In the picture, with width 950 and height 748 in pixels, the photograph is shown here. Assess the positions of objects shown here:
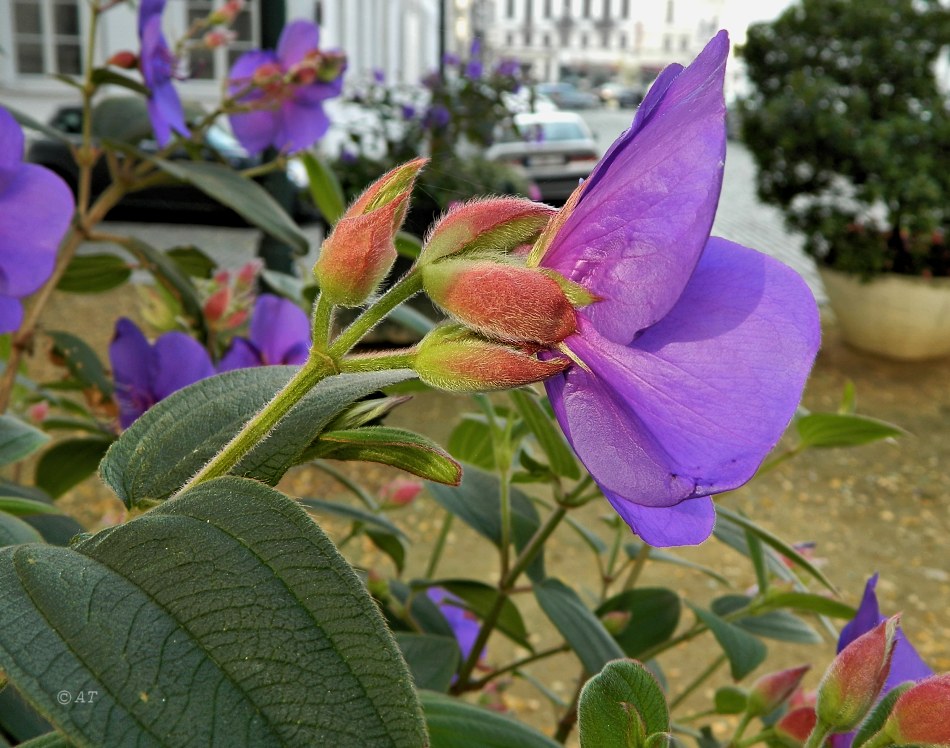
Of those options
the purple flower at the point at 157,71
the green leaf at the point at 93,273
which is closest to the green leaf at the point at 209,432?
the purple flower at the point at 157,71

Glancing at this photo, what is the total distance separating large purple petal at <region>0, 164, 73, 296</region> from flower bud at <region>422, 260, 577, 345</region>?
26cm

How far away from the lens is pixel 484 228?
265mm

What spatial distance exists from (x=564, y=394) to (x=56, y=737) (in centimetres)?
18

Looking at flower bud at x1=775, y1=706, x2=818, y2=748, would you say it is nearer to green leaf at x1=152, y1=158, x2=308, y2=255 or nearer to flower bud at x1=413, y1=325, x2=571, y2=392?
flower bud at x1=413, y1=325, x2=571, y2=392

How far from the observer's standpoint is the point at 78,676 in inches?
8.0

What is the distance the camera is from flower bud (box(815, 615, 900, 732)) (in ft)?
1.04

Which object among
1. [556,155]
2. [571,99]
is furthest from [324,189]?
[571,99]

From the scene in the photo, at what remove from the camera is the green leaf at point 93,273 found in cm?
85

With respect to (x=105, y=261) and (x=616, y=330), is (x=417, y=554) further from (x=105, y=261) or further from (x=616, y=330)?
(x=616, y=330)

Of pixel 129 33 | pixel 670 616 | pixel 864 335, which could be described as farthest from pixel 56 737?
pixel 129 33

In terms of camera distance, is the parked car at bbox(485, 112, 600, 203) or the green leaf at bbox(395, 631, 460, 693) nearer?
the green leaf at bbox(395, 631, 460, 693)

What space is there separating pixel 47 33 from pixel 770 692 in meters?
8.09

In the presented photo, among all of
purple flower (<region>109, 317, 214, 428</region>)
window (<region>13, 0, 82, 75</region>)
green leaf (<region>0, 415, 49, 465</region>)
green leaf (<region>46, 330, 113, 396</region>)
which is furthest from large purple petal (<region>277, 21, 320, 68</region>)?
window (<region>13, 0, 82, 75</region>)

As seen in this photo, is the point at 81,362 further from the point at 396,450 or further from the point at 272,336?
the point at 396,450
